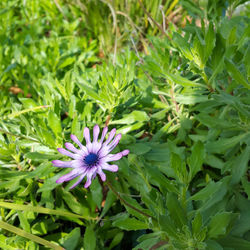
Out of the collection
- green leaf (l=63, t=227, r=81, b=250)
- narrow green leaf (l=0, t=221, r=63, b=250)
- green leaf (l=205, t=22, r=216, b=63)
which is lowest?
green leaf (l=63, t=227, r=81, b=250)

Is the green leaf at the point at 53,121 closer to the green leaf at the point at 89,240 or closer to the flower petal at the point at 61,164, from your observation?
the flower petal at the point at 61,164

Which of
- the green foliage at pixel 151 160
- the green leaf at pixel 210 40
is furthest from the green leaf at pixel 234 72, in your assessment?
the green leaf at pixel 210 40

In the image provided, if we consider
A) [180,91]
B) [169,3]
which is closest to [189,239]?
[180,91]

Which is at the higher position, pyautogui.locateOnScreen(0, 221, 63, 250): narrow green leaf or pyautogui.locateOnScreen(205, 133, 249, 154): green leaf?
pyautogui.locateOnScreen(205, 133, 249, 154): green leaf

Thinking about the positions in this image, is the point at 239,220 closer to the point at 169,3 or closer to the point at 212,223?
the point at 212,223

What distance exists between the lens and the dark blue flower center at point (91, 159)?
1.02 m

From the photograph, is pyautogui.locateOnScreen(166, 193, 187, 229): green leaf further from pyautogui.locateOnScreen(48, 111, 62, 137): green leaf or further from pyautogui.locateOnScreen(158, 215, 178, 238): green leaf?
pyautogui.locateOnScreen(48, 111, 62, 137): green leaf

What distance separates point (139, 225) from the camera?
110 centimetres

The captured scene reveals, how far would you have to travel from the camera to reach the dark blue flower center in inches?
40.3

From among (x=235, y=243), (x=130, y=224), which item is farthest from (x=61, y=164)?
(x=235, y=243)

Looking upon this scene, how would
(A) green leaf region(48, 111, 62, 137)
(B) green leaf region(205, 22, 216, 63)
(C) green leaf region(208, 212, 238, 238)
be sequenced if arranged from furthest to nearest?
(A) green leaf region(48, 111, 62, 137) < (B) green leaf region(205, 22, 216, 63) < (C) green leaf region(208, 212, 238, 238)

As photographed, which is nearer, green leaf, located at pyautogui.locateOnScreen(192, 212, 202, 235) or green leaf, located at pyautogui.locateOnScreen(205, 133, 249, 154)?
green leaf, located at pyautogui.locateOnScreen(192, 212, 202, 235)

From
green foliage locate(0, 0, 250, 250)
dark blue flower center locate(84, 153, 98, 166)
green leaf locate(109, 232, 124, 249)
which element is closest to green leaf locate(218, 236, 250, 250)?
green foliage locate(0, 0, 250, 250)

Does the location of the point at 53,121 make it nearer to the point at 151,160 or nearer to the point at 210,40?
the point at 151,160
